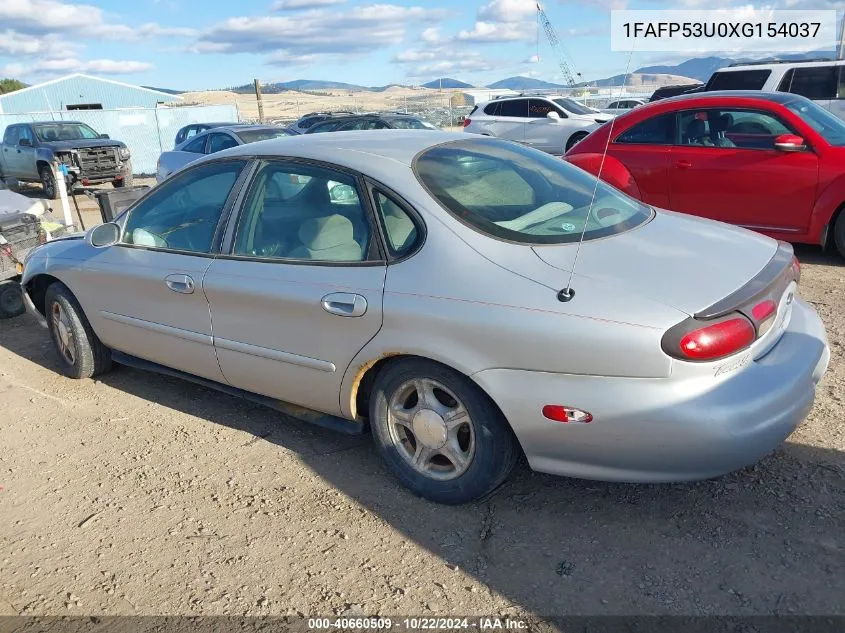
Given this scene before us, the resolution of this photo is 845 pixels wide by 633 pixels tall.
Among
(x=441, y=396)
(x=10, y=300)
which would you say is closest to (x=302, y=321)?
(x=441, y=396)

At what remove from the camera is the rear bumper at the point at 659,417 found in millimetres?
2484

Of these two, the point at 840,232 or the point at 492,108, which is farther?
the point at 492,108

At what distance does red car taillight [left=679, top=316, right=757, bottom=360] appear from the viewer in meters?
2.46

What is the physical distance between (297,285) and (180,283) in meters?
0.86

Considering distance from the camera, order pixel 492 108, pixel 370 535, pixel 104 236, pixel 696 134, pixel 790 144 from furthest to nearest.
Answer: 1. pixel 492 108
2. pixel 696 134
3. pixel 790 144
4. pixel 104 236
5. pixel 370 535

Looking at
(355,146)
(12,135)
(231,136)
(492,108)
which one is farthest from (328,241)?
(12,135)

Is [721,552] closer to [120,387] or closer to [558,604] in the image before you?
[558,604]

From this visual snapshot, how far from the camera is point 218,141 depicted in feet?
44.9

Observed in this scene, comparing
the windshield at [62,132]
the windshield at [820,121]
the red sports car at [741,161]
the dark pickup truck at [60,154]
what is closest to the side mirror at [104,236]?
the red sports car at [741,161]

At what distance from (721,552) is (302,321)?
1991 mm

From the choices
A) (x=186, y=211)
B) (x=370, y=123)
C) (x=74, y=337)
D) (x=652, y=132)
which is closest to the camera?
(x=186, y=211)

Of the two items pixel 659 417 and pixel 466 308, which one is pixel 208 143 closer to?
pixel 466 308

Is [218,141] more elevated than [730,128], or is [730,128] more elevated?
[730,128]

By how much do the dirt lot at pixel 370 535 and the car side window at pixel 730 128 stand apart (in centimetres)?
323
